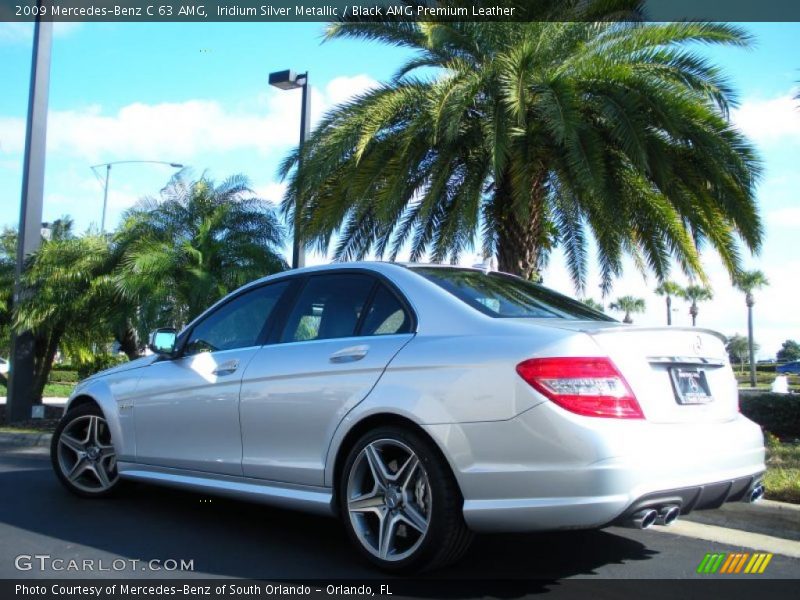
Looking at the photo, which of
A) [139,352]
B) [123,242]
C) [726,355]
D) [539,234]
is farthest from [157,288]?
[726,355]

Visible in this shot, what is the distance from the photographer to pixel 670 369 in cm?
392

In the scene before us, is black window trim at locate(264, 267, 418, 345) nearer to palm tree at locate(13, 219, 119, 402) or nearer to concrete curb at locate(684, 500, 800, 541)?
concrete curb at locate(684, 500, 800, 541)

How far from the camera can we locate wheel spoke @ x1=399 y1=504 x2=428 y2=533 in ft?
12.8

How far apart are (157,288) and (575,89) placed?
23.0 ft

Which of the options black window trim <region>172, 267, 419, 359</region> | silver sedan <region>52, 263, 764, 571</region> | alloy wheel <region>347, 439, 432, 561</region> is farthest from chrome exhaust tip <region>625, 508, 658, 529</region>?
black window trim <region>172, 267, 419, 359</region>

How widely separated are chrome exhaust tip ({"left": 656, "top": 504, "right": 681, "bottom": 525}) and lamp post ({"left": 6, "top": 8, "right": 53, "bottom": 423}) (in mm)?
12561

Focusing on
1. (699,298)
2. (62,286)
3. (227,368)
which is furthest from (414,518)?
(699,298)

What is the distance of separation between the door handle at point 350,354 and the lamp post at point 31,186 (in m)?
11.0

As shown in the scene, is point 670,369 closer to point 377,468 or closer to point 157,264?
point 377,468

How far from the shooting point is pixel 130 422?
18.5 feet

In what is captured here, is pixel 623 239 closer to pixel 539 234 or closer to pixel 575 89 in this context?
pixel 539 234

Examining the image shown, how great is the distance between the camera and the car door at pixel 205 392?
4.94 metres

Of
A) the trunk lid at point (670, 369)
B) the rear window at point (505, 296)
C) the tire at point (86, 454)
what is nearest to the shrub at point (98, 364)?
the tire at point (86, 454)

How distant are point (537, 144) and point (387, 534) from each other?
7581 millimetres
